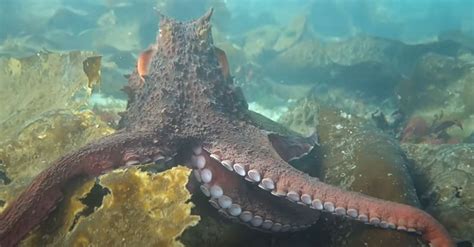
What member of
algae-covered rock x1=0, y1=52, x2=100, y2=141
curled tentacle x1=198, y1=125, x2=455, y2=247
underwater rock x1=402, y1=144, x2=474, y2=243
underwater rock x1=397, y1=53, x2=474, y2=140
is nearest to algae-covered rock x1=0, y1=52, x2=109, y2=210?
algae-covered rock x1=0, y1=52, x2=100, y2=141

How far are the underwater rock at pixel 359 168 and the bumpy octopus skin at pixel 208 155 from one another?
28 centimetres

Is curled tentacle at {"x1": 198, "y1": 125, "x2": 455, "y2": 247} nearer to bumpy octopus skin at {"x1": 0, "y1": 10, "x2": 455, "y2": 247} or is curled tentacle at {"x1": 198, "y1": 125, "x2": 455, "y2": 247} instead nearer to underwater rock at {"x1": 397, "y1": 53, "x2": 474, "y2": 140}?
bumpy octopus skin at {"x1": 0, "y1": 10, "x2": 455, "y2": 247}

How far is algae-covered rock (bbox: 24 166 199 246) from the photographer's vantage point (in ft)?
9.29

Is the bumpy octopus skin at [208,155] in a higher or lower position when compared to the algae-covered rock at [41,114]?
higher

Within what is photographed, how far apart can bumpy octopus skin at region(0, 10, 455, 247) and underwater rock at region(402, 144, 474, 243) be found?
883mm

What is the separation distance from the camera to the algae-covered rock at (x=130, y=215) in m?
2.83

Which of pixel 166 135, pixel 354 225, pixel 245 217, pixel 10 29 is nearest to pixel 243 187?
pixel 245 217

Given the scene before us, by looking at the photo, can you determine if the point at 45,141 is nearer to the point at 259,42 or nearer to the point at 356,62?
the point at 356,62

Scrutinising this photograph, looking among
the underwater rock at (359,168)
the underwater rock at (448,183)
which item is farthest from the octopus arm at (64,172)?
the underwater rock at (448,183)

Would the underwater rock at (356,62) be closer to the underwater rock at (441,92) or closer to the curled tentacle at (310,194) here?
the underwater rock at (441,92)

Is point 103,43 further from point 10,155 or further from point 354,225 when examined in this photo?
point 354,225

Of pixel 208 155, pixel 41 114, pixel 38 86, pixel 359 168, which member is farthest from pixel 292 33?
pixel 208 155

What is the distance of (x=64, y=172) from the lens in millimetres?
2920

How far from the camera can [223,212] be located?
3.39 meters
